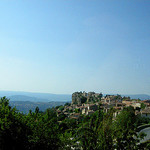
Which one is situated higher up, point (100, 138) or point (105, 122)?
point (105, 122)

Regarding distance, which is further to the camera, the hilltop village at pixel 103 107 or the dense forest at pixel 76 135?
the hilltop village at pixel 103 107

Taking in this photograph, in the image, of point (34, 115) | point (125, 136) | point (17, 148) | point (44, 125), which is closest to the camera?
point (125, 136)

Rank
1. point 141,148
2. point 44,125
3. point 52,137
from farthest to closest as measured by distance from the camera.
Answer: point 44,125
point 52,137
point 141,148

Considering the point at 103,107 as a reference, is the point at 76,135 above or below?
above

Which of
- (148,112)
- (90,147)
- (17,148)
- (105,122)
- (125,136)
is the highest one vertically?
(105,122)

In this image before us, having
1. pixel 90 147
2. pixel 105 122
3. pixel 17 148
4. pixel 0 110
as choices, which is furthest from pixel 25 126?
pixel 105 122

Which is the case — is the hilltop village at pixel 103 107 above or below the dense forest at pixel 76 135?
below

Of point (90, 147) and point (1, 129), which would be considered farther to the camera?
point (1, 129)

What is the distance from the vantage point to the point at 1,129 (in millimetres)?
10203

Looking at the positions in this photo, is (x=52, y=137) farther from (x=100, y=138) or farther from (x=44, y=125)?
(x=100, y=138)

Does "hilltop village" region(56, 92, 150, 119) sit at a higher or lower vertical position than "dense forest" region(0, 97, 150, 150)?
lower

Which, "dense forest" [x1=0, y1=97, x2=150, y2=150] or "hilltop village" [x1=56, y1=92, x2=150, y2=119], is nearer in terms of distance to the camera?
"dense forest" [x1=0, y1=97, x2=150, y2=150]

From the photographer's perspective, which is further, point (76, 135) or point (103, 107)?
point (103, 107)

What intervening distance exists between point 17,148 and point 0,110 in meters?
3.62
